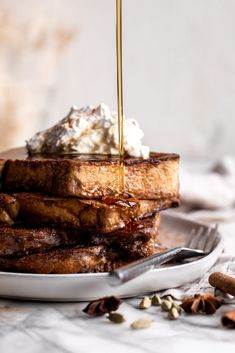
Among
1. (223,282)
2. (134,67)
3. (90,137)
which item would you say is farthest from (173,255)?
(134,67)

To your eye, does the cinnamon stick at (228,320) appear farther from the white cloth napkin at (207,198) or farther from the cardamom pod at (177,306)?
the white cloth napkin at (207,198)

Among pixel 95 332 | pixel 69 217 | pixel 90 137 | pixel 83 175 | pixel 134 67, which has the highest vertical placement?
pixel 134 67

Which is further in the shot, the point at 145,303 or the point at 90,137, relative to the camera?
the point at 90,137

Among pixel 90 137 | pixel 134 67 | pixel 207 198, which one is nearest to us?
pixel 90 137

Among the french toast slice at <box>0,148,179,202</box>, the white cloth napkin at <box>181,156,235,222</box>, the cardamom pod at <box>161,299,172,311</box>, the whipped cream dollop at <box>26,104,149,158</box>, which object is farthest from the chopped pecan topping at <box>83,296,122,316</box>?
the white cloth napkin at <box>181,156,235,222</box>

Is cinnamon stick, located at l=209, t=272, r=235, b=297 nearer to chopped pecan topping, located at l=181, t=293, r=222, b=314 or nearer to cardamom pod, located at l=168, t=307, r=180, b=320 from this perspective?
chopped pecan topping, located at l=181, t=293, r=222, b=314

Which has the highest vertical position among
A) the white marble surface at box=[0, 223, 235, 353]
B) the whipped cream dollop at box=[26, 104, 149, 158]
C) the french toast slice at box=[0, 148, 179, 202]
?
the whipped cream dollop at box=[26, 104, 149, 158]

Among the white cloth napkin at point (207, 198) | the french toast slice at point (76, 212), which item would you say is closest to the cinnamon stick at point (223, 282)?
the french toast slice at point (76, 212)

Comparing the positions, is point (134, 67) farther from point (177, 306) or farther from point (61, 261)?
point (177, 306)
